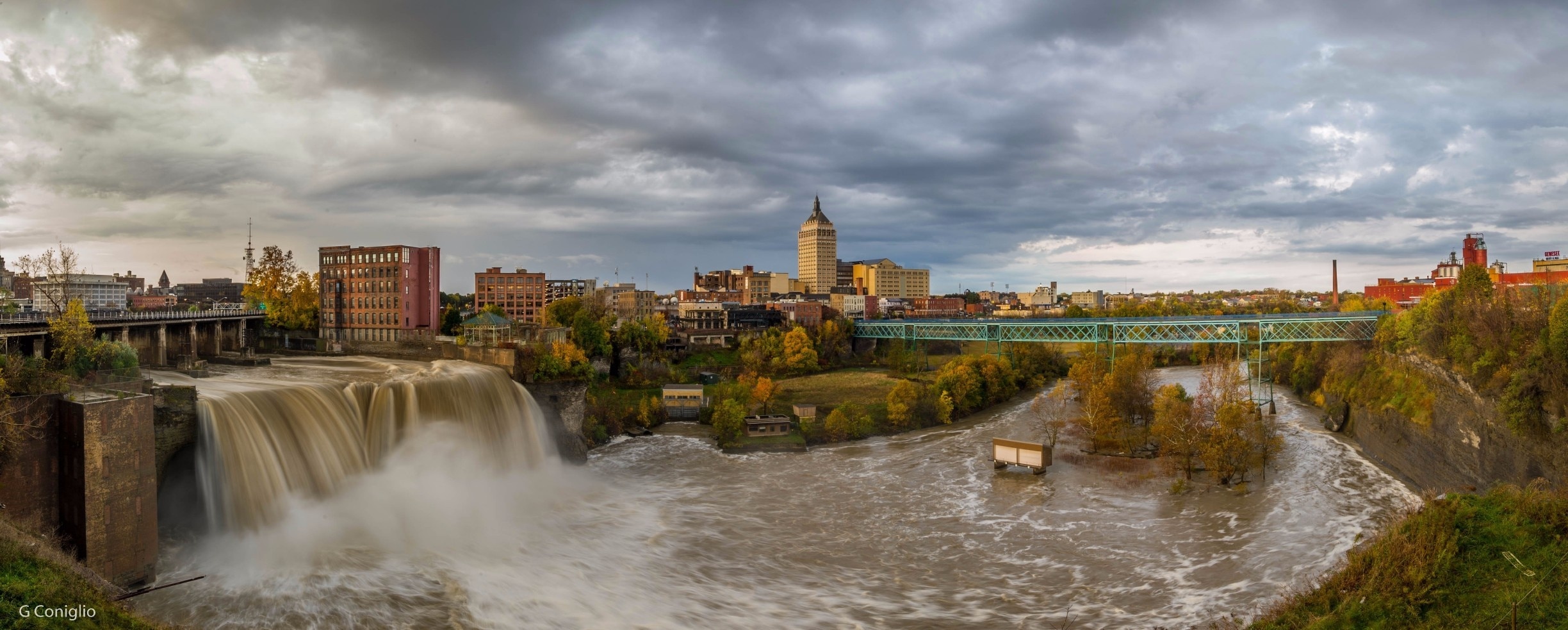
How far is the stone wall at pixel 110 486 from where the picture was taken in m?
18.4

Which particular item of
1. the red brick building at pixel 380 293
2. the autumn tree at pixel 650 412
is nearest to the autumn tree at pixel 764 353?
the autumn tree at pixel 650 412

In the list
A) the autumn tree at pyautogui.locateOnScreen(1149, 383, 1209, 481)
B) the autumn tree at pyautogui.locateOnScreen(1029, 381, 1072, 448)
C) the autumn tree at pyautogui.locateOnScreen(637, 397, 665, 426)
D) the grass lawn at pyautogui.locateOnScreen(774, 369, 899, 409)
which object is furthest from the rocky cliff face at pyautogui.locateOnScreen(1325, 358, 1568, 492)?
the autumn tree at pyautogui.locateOnScreen(637, 397, 665, 426)

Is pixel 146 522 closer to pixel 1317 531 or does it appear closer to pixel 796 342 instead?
A: pixel 1317 531

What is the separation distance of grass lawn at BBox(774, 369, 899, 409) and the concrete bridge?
1446 inches

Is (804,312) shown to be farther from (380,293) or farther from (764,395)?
(380,293)

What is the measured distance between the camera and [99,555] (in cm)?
1852

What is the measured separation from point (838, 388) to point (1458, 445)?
134 feet

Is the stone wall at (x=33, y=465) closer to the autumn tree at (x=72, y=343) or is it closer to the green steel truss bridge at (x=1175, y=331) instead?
the autumn tree at (x=72, y=343)

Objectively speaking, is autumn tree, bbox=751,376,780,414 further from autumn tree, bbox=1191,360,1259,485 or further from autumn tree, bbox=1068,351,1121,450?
autumn tree, bbox=1191,360,1259,485

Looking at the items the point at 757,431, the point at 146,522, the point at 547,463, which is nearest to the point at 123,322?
the point at 547,463

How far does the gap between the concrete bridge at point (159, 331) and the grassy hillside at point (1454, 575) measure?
3838 cm

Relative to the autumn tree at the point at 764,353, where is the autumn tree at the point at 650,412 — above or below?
below

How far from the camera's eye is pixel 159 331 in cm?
4250

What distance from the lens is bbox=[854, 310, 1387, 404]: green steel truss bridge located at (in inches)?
2318
